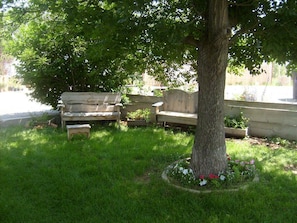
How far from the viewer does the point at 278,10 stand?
2502mm

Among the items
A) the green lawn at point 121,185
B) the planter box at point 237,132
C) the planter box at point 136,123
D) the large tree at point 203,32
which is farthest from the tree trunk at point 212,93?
the planter box at point 136,123

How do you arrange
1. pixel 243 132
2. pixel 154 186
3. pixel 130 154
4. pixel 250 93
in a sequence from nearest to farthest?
pixel 154 186 → pixel 130 154 → pixel 243 132 → pixel 250 93

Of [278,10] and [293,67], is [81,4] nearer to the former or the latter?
[278,10]

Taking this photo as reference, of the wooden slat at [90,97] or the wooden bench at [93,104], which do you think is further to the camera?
the wooden slat at [90,97]

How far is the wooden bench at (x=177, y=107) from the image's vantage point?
6207mm

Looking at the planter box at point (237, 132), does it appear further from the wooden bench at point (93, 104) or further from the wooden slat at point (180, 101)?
the wooden bench at point (93, 104)

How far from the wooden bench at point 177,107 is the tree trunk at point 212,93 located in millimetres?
2623

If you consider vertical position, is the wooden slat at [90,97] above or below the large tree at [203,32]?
below

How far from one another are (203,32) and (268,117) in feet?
9.94

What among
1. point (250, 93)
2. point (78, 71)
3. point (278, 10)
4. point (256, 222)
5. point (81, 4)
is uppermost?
point (81, 4)

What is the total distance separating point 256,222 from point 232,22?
2190 millimetres

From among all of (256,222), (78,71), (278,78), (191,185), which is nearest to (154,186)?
(191,185)

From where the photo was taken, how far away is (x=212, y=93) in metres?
3.29

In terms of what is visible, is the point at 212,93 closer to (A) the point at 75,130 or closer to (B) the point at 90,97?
(A) the point at 75,130
